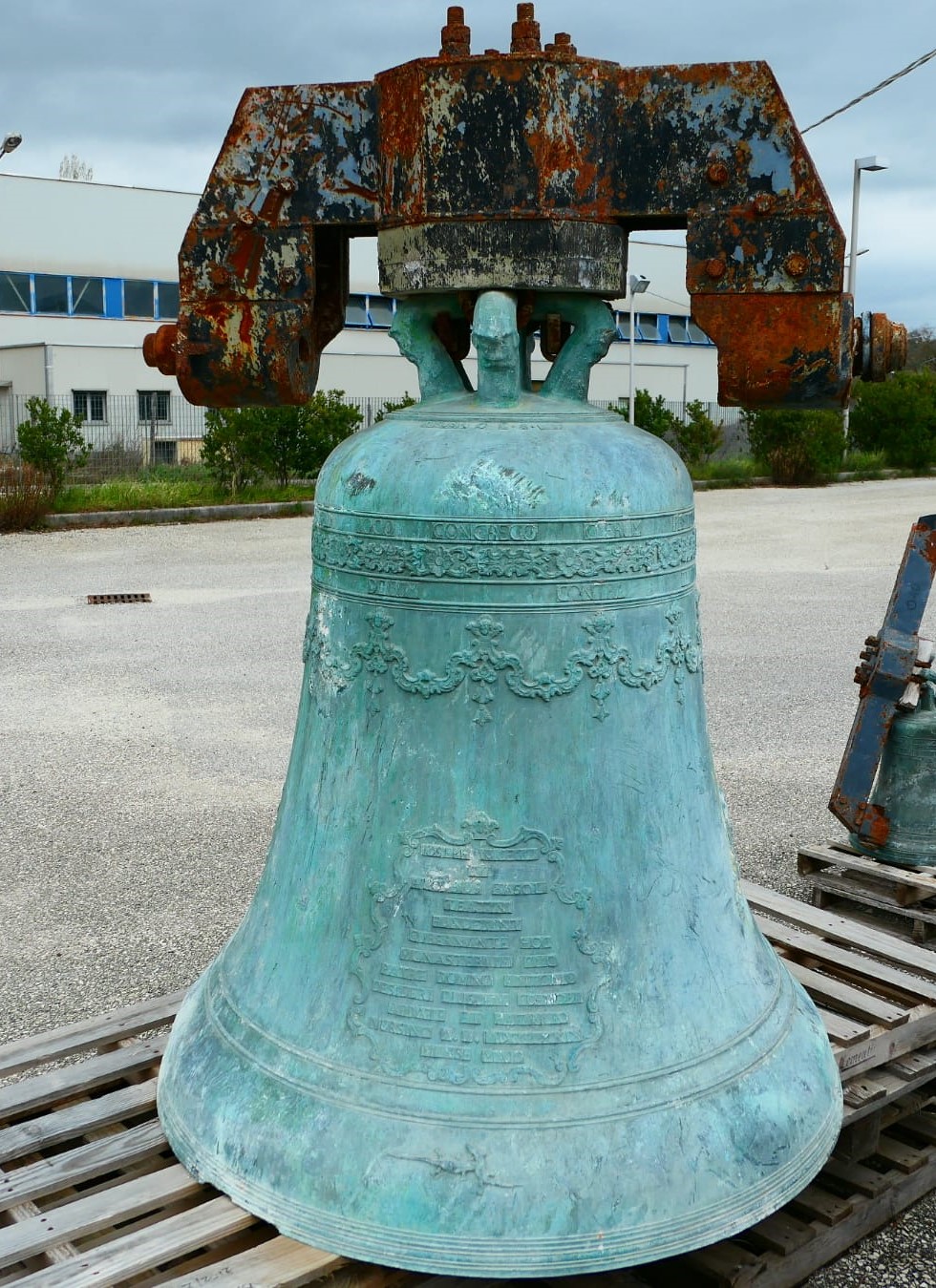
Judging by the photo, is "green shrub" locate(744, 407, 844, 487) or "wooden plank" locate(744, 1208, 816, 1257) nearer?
"wooden plank" locate(744, 1208, 816, 1257)

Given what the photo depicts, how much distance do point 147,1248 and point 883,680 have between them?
2.91m

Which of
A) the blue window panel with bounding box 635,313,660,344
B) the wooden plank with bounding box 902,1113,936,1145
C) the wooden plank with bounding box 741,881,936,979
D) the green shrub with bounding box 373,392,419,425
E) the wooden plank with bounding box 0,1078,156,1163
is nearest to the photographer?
the wooden plank with bounding box 0,1078,156,1163

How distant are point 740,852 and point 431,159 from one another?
3.39 metres

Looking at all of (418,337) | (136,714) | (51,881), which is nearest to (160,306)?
(136,714)

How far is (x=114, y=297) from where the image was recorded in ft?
81.9

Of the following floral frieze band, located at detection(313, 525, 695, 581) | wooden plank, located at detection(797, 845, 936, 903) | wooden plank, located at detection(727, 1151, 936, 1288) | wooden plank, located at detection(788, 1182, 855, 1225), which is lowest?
wooden plank, located at detection(727, 1151, 936, 1288)

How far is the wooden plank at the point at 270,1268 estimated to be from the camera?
1.99 meters

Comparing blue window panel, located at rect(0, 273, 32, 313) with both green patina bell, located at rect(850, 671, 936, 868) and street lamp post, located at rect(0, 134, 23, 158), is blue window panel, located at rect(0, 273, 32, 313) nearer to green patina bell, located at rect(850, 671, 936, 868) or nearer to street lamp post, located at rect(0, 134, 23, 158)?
street lamp post, located at rect(0, 134, 23, 158)

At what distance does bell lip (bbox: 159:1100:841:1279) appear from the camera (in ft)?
6.57

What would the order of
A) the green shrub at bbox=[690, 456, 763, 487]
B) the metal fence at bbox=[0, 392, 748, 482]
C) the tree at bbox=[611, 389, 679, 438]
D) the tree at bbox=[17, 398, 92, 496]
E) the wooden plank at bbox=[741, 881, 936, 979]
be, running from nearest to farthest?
the wooden plank at bbox=[741, 881, 936, 979]
the tree at bbox=[17, 398, 92, 496]
the green shrub at bbox=[690, 456, 763, 487]
the tree at bbox=[611, 389, 679, 438]
the metal fence at bbox=[0, 392, 748, 482]

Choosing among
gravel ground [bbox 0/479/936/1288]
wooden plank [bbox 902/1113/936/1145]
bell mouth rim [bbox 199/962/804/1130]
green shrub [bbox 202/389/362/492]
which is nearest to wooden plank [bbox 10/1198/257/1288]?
bell mouth rim [bbox 199/962/804/1130]

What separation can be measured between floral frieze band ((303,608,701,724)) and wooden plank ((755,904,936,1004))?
1.18 m

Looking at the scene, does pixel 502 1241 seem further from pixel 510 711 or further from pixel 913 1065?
pixel 913 1065

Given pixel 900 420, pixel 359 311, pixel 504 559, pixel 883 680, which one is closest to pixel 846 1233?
pixel 504 559
